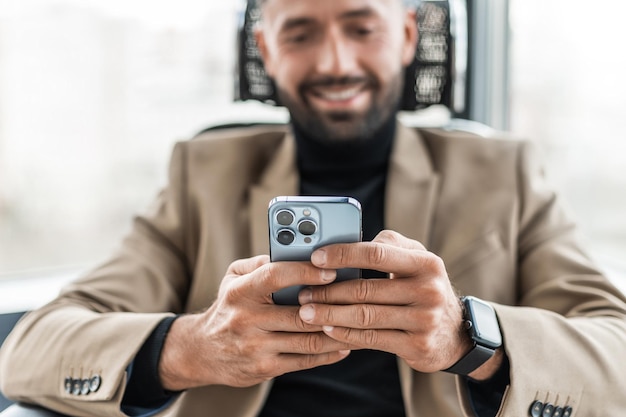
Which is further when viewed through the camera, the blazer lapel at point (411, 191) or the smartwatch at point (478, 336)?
the blazer lapel at point (411, 191)

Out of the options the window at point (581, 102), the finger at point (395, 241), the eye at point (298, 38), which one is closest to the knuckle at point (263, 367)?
the finger at point (395, 241)

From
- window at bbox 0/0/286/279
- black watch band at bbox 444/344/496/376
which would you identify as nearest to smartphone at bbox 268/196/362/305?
black watch band at bbox 444/344/496/376

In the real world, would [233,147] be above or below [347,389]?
above

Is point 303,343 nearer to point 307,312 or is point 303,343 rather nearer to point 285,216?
point 307,312

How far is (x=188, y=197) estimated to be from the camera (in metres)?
1.19

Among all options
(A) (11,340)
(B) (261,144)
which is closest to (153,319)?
(A) (11,340)

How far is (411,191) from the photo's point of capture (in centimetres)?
111

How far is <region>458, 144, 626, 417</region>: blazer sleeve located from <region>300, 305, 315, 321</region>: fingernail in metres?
0.27

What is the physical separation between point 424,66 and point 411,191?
1.09 ft

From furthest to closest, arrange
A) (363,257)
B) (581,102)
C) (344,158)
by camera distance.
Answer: (581,102) < (344,158) < (363,257)

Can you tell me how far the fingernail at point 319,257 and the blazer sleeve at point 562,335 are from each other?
30 centimetres

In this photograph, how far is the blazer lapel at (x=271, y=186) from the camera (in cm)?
110

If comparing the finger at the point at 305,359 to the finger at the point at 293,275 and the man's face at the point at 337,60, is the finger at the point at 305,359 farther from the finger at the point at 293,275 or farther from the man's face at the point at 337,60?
the man's face at the point at 337,60

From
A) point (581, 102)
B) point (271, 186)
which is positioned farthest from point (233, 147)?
point (581, 102)
